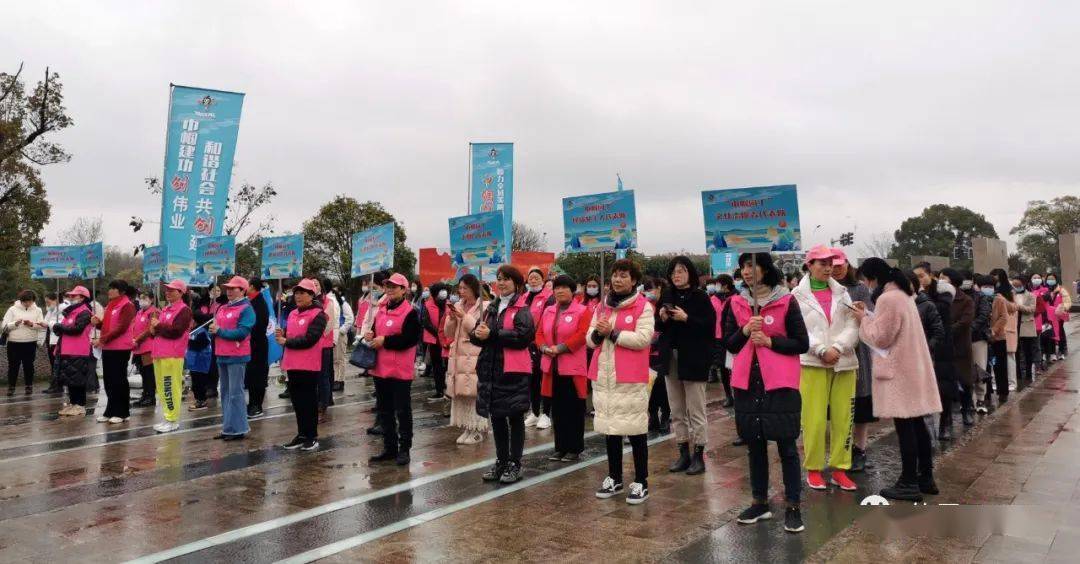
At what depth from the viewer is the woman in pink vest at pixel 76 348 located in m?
11.2

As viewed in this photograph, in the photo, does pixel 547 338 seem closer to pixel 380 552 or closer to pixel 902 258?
pixel 380 552

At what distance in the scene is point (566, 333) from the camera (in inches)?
303

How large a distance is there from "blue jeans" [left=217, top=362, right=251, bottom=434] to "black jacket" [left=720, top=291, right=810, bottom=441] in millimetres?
6049

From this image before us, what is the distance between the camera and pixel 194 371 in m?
12.4

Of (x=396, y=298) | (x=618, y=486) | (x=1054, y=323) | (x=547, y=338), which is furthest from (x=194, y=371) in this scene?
(x=1054, y=323)

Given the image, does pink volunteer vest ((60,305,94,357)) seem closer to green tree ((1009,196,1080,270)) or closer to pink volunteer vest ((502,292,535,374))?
pink volunteer vest ((502,292,535,374))

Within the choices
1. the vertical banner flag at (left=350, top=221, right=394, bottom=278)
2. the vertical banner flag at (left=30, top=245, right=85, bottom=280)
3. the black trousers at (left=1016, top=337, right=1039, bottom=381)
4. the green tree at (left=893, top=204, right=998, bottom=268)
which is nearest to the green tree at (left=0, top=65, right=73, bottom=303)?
the vertical banner flag at (left=30, top=245, right=85, bottom=280)

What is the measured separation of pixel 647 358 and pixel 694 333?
1123 mm

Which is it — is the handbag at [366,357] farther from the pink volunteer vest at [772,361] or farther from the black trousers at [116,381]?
the black trousers at [116,381]

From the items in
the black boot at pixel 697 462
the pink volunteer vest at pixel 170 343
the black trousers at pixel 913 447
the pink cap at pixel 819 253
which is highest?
the pink cap at pixel 819 253

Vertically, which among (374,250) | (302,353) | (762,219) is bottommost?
(302,353)

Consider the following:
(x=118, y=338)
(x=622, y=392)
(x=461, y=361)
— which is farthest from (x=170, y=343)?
(x=622, y=392)

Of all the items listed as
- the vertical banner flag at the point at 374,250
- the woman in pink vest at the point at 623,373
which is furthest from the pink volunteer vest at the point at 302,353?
the woman in pink vest at the point at 623,373

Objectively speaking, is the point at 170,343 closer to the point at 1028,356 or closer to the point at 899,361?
the point at 899,361
